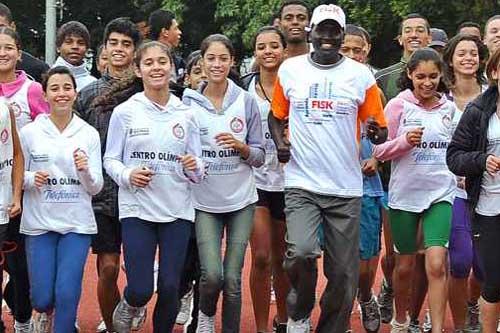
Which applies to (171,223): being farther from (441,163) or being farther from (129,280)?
(441,163)

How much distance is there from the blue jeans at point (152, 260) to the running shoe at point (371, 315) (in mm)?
2098

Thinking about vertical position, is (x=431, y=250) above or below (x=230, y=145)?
below

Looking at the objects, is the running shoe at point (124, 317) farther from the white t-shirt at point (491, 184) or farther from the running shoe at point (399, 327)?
the white t-shirt at point (491, 184)

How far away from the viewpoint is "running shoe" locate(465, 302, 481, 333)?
905cm

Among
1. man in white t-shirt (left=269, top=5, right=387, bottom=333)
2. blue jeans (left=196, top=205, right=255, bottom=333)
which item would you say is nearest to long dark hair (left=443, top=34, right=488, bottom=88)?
man in white t-shirt (left=269, top=5, right=387, bottom=333)

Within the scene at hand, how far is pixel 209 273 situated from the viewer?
7.79 meters

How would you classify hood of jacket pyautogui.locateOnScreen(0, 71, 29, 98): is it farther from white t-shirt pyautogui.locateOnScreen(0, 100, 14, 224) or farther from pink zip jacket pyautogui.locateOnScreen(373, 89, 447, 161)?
pink zip jacket pyautogui.locateOnScreen(373, 89, 447, 161)

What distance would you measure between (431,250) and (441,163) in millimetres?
722

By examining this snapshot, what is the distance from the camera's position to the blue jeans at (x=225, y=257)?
7.85 metres

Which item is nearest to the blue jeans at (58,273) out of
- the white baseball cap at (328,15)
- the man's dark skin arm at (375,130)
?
the man's dark skin arm at (375,130)

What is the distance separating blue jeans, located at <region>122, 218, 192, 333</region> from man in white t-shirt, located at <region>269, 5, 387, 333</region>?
80 centimetres

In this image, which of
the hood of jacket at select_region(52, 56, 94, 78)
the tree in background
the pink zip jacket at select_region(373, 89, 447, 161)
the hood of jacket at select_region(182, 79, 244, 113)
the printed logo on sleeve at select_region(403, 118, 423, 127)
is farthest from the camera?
the tree in background

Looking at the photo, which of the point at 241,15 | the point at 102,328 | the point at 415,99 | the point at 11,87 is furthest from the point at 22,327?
the point at 241,15

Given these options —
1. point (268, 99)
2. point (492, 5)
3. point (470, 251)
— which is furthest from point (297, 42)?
point (492, 5)
